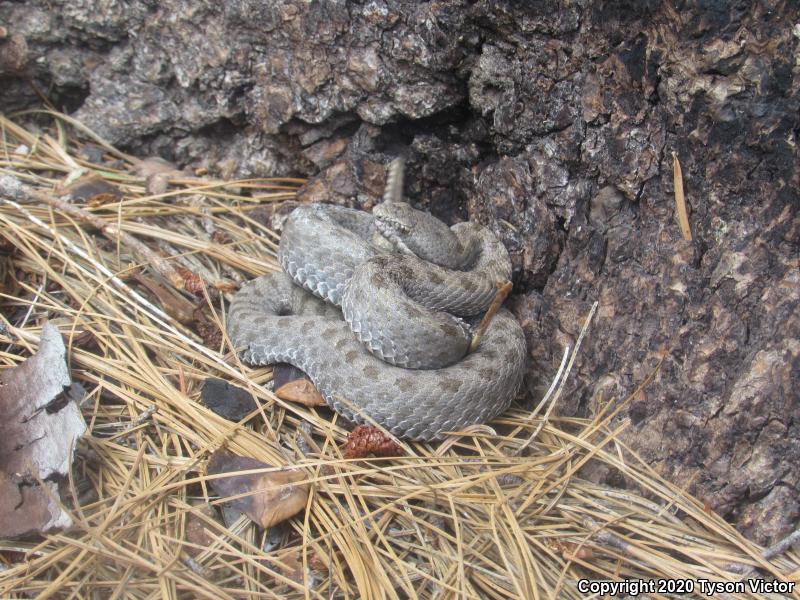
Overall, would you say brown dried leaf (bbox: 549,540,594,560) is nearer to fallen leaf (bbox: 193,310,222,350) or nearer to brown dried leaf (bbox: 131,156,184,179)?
fallen leaf (bbox: 193,310,222,350)

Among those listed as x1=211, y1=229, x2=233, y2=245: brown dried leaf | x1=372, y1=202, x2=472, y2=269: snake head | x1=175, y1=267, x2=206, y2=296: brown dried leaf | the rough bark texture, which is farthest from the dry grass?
x1=372, y1=202, x2=472, y2=269: snake head

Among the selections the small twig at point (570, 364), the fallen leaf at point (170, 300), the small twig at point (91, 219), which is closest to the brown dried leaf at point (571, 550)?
the small twig at point (570, 364)

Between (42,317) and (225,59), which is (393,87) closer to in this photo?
(225,59)

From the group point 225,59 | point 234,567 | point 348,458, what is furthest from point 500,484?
point 225,59

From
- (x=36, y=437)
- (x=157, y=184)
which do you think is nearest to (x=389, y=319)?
(x=36, y=437)

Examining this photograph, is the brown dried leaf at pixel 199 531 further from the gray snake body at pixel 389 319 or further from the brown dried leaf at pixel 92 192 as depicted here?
the brown dried leaf at pixel 92 192

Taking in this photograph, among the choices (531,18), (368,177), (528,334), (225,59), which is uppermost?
(531,18)

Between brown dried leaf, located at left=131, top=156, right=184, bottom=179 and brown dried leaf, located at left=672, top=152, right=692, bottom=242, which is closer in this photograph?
brown dried leaf, located at left=672, top=152, right=692, bottom=242
